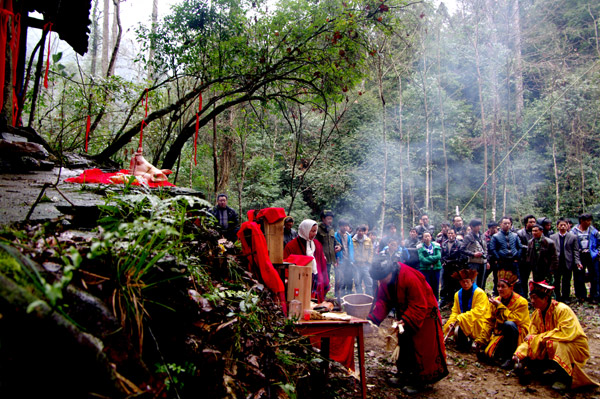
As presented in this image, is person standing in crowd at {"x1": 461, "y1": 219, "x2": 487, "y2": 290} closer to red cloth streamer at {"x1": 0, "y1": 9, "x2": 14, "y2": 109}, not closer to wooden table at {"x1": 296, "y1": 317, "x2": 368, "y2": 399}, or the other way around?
wooden table at {"x1": 296, "y1": 317, "x2": 368, "y2": 399}

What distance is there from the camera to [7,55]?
4.65 meters

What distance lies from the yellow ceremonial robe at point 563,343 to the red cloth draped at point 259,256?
3844 mm

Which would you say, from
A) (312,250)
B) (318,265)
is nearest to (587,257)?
(318,265)

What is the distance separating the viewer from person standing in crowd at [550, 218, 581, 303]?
27.6ft

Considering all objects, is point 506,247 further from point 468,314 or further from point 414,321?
point 414,321

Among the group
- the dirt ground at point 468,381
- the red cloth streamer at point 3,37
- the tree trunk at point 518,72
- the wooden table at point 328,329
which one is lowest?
the dirt ground at point 468,381

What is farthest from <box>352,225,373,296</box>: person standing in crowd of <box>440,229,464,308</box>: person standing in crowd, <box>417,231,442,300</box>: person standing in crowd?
<box>440,229,464,308</box>: person standing in crowd

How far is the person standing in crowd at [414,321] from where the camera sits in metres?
4.71

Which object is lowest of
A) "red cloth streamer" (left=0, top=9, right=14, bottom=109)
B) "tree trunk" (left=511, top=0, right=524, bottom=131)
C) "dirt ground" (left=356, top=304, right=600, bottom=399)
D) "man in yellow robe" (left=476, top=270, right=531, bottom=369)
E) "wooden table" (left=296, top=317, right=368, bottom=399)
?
"dirt ground" (left=356, top=304, right=600, bottom=399)

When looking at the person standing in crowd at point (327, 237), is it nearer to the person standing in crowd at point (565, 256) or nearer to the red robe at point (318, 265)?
the red robe at point (318, 265)

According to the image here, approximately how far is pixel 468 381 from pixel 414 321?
1553mm

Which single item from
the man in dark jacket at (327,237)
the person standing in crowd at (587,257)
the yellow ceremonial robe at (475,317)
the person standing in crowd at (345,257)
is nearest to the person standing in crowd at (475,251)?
the yellow ceremonial robe at (475,317)

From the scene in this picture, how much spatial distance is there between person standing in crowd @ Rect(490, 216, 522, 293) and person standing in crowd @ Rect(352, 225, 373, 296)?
3034 mm

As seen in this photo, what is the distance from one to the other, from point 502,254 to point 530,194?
14.2 m
